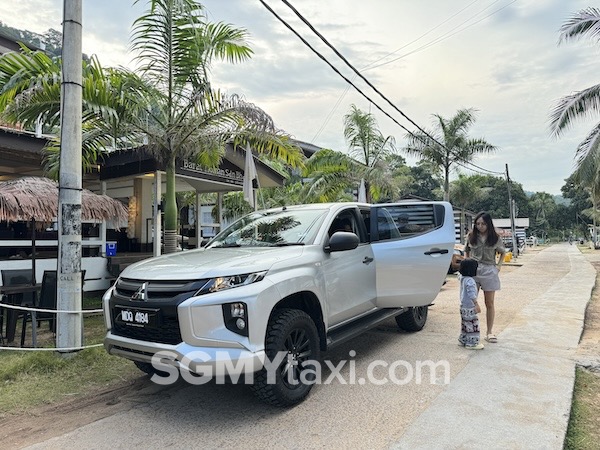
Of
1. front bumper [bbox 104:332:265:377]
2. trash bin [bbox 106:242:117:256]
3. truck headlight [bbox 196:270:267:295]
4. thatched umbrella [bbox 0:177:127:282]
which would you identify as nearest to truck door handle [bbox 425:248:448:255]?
truck headlight [bbox 196:270:267:295]

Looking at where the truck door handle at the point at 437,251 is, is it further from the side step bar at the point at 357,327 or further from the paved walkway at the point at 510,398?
the paved walkway at the point at 510,398

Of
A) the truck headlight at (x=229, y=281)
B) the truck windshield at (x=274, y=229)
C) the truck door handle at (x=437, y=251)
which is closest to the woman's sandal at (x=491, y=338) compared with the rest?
the truck door handle at (x=437, y=251)

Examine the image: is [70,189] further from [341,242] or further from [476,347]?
[476,347]

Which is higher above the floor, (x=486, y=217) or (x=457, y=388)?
(x=486, y=217)

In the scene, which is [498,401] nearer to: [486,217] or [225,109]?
[486,217]

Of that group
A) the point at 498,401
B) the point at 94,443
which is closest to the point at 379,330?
the point at 498,401

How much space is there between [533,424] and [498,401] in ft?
1.50

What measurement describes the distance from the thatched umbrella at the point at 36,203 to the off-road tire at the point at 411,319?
17.0ft

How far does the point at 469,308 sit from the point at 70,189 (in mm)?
5107

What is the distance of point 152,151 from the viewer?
795 centimetres

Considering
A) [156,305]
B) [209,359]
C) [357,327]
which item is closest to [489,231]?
[357,327]

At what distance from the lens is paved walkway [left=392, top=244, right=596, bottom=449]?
3.17 m

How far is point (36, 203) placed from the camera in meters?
6.38

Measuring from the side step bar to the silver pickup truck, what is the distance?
14mm
